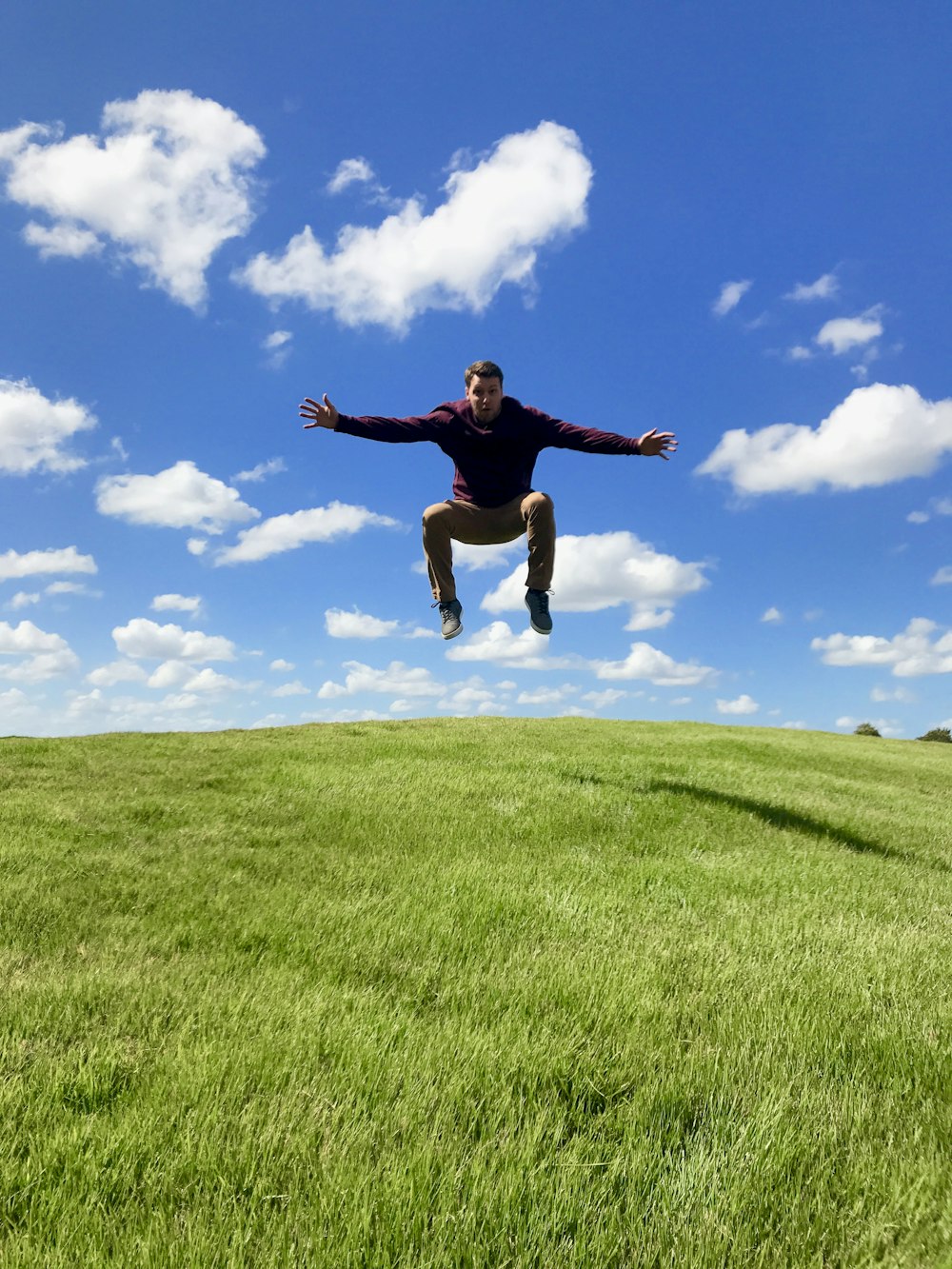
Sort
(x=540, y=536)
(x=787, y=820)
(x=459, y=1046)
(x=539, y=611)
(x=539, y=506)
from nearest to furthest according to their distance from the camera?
(x=459, y=1046) → (x=539, y=506) → (x=540, y=536) → (x=539, y=611) → (x=787, y=820)

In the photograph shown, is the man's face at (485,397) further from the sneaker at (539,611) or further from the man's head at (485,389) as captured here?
the sneaker at (539,611)

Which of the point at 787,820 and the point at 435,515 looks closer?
the point at 435,515

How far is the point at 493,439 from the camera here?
1005 cm

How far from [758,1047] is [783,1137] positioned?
2.61 feet

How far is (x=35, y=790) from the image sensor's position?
9883 mm

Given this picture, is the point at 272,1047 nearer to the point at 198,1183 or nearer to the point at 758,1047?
the point at 198,1183

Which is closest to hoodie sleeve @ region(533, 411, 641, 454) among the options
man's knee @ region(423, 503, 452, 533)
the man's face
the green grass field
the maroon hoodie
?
the maroon hoodie

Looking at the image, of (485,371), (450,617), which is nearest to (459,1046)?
(450,617)

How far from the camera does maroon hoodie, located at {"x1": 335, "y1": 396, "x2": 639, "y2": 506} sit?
10.0m

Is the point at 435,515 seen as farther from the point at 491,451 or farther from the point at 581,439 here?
the point at 581,439

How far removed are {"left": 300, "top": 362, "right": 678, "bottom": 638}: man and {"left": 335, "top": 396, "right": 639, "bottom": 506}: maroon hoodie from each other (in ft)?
0.04

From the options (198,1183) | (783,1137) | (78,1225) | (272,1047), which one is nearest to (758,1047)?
(783,1137)

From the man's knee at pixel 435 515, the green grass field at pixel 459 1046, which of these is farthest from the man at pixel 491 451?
the green grass field at pixel 459 1046

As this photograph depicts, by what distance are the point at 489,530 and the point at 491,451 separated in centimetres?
103
